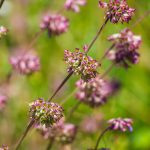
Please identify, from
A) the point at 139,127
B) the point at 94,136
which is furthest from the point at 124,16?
the point at 139,127

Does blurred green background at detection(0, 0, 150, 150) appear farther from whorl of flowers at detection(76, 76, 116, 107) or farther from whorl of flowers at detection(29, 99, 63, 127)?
whorl of flowers at detection(29, 99, 63, 127)

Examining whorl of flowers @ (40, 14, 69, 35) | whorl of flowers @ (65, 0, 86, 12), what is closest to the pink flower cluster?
whorl of flowers @ (40, 14, 69, 35)

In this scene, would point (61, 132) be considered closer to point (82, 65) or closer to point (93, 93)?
point (93, 93)

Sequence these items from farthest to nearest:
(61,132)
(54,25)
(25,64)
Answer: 1. (25,64)
2. (54,25)
3. (61,132)

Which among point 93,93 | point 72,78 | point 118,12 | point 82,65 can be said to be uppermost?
point 72,78

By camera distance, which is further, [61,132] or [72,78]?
[72,78]

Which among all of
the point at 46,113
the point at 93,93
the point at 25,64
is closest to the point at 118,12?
the point at 46,113
